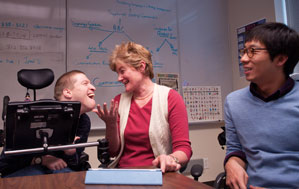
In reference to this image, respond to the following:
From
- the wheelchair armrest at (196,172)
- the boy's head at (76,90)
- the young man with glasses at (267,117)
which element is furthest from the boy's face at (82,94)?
the young man with glasses at (267,117)

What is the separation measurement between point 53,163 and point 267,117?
103 centimetres

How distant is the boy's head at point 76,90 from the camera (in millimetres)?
1475

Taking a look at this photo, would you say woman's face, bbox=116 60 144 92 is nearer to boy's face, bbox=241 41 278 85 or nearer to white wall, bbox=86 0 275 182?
boy's face, bbox=241 41 278 85

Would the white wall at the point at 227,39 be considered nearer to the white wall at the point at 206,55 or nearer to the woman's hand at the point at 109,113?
the white wall at the point at 206,55

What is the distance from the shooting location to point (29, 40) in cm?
240

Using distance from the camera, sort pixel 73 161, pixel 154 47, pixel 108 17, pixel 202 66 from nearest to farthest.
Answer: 1. pixel 73 161
2. pixel 108 17
3. pixel 154 47
4. pixel 202 66

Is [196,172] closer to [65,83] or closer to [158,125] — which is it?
[158,125]

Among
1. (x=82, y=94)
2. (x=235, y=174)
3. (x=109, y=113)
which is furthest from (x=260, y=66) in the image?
(x=82, y=94)

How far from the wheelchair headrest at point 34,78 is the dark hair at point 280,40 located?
1.25 metres

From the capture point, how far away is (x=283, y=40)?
43.8 inches

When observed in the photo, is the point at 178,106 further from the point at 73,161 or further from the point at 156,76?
the point at 156,76

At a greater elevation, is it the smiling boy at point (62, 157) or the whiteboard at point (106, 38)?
the whiteboard at point (106, 38)

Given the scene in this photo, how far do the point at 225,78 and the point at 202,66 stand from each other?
38cm

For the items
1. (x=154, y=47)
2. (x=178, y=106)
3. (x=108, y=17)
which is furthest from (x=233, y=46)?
(x=178, y=106)
